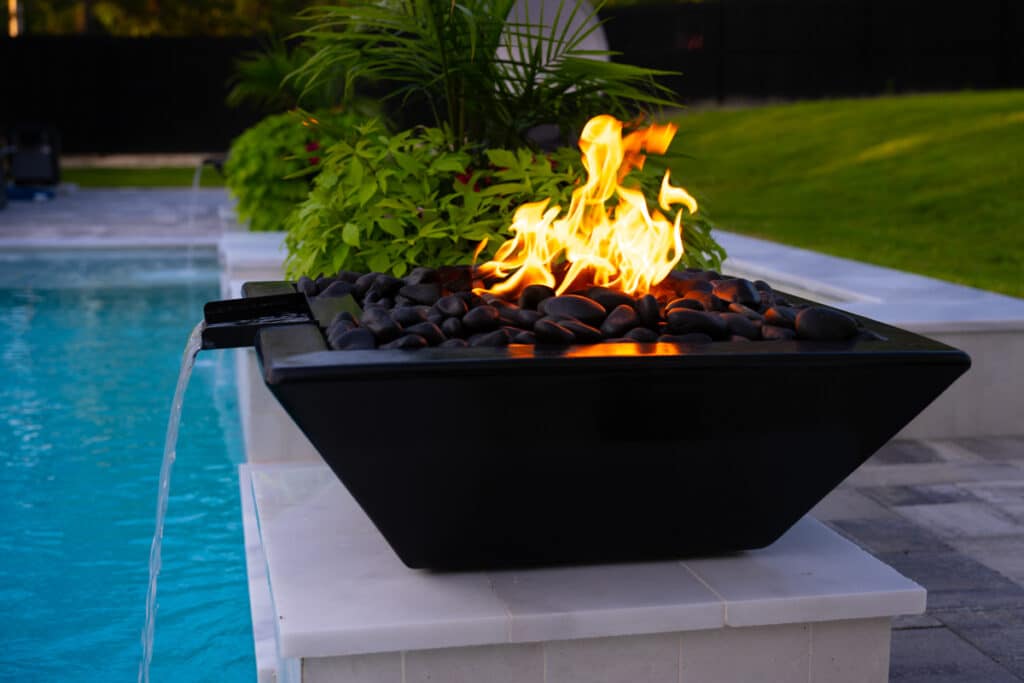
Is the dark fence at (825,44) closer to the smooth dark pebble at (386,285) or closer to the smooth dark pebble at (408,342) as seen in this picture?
the smooth dark pebble at (386,285)

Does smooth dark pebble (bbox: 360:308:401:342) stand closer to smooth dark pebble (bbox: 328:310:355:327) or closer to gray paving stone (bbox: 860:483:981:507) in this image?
smooth dark pebble (bbox: 328:310:355:327)

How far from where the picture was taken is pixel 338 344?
2.29 m

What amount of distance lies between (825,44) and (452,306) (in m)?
22.1

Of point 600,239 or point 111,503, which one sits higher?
point 600,239

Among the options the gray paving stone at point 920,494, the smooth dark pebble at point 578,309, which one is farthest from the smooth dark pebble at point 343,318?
the gray paving stone at point 920,494

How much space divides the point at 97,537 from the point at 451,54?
Answer: 2.16 metres

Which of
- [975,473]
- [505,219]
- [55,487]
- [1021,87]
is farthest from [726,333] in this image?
[1021,87]

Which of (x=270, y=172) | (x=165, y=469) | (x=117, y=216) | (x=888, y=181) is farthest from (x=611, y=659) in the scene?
(x=117, y=216)

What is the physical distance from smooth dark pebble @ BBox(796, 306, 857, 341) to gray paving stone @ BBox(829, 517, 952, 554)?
4.40 ft

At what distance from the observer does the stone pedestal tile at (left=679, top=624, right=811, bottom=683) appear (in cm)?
228

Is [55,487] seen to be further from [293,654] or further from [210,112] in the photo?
[210,112]

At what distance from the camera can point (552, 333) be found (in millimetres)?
2303

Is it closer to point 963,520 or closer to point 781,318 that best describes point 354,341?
point 781,318

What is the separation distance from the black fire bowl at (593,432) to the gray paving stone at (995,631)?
0.71 metres
